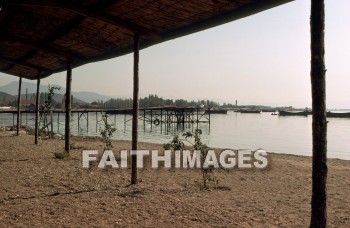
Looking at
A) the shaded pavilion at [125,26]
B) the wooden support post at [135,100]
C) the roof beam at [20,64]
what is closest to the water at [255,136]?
the roof beam at [20,64]

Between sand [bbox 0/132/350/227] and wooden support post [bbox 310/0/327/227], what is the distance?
1.78 m

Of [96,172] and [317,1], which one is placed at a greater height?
[317,1]

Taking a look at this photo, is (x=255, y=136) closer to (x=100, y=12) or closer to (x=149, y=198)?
(x=149, y=198)

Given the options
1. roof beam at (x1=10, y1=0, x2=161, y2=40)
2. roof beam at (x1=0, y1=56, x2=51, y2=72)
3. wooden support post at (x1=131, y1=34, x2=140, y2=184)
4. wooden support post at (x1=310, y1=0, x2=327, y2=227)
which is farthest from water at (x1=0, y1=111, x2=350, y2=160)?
wooden support post at (x1=310, y1=0, x2=327, y2=227)

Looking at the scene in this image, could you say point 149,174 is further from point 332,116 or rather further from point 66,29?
point 332,116

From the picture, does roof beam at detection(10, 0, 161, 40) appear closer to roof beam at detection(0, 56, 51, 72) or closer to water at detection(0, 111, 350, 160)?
roof beam at detection(0, 56, 51, 72)

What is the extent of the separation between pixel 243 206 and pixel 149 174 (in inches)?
161

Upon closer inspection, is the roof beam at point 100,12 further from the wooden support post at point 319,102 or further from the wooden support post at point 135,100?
the wooden support post at point 319,102

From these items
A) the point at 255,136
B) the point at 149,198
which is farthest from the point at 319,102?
the point at 255,136

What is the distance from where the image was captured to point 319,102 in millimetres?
3943

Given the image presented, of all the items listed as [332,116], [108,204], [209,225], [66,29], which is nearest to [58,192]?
[108,204]

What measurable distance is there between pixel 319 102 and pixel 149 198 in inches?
170

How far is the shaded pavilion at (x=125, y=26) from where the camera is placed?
397 centimetres

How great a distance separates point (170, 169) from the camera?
11219mm
